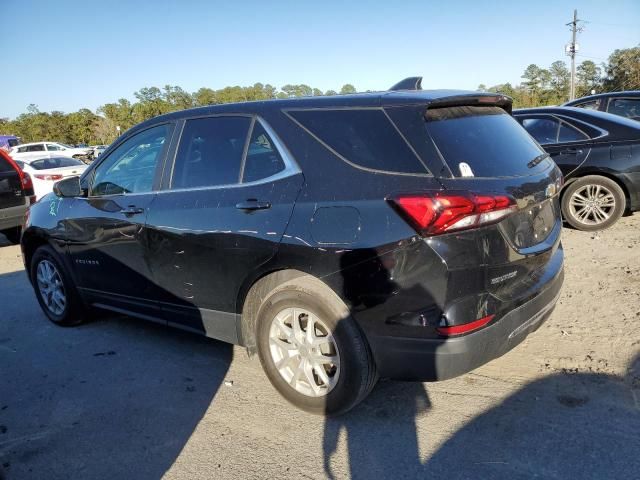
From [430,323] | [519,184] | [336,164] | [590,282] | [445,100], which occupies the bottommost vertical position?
[590,282]

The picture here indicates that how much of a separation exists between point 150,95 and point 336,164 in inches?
3177

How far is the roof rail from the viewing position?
11.1 feet

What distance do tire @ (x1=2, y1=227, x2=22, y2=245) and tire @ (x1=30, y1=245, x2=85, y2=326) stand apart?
14.8 ft

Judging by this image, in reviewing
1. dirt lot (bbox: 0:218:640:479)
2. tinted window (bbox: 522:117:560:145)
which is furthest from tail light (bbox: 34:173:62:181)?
tinted window (bbox: 522:117:560:145)

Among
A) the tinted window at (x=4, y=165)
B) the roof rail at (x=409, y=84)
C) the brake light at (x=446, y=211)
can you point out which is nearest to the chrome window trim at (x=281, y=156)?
the brake light at (x=446, y=211)

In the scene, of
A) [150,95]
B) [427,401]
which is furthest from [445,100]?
[150,95]

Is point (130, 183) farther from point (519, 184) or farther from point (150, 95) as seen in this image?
point (150, 95)

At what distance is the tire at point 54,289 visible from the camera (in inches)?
180

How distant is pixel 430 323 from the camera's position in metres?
2.48

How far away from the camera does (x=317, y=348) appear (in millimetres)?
2883

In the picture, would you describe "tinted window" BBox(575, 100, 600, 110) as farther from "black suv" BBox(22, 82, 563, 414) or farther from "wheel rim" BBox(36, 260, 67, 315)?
"wheel rim" BBox(36, 260, 67, 315)

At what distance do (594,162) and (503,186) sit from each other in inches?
174

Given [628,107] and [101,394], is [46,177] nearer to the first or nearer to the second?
[101,394]

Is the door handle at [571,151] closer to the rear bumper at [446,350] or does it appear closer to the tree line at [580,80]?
the rear bumper at [446,350]
